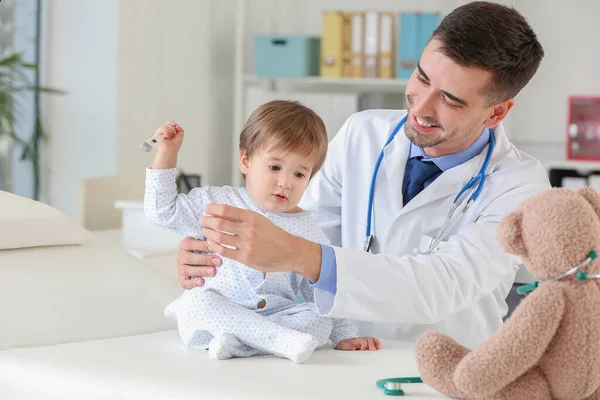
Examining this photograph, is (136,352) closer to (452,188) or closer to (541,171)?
(452,188)

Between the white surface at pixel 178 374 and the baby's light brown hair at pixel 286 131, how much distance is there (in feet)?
1.06

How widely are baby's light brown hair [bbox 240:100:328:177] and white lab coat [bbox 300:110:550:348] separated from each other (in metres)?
0.20

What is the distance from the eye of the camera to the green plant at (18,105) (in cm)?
362

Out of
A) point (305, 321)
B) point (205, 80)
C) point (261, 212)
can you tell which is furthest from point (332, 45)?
point (305, 321)

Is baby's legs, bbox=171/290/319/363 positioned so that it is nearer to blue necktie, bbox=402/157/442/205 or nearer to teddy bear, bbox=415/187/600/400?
teddy bear, bbox=415/187/600/400

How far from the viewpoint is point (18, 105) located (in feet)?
13.0

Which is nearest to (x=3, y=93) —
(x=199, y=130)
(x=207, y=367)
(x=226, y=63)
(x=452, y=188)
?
(x=199, y=130)

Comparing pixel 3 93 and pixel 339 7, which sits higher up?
pixel 339 7

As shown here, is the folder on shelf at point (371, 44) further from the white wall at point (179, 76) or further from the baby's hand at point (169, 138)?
the baby's hand at point (169, 138)

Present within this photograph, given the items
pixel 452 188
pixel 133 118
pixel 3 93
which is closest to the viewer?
pixel 452 188

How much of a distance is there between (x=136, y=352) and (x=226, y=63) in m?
3.79

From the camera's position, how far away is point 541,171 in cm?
168

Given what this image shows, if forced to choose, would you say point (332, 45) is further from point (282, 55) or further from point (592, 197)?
point (592, 197)

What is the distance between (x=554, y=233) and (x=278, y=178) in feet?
1.63
